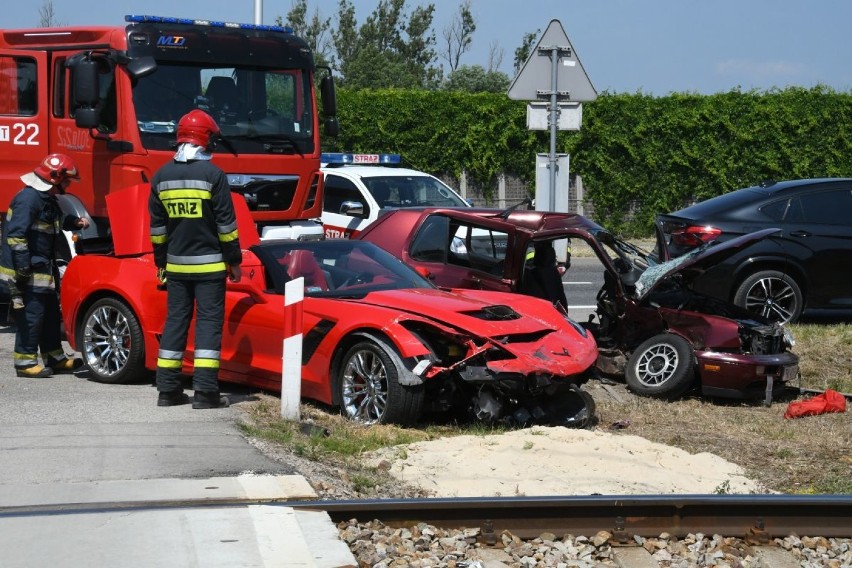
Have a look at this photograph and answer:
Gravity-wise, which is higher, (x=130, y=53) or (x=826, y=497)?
(x=130, y=53)

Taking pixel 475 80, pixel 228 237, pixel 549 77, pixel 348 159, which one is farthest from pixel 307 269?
pixel 475 80

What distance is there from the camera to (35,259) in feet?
32.1

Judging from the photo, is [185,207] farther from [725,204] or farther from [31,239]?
[725,204]

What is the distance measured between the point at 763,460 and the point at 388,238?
4.59 meters

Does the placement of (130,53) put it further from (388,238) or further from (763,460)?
(763,460)

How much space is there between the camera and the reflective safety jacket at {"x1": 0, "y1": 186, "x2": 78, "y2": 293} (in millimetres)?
9711

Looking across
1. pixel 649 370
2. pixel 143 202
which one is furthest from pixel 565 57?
pixel 143 202

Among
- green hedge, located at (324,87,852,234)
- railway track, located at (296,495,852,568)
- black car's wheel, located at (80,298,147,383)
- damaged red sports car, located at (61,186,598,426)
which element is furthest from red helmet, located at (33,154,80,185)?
green hedge, located at (324,87,852,234)

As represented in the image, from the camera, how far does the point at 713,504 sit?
20.0 ft

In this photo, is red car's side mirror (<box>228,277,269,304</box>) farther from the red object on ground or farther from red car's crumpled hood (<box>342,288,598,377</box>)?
the red object on ground

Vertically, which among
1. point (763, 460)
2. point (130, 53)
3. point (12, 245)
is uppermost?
point (130, 53)

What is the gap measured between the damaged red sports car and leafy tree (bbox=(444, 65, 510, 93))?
1800 inches

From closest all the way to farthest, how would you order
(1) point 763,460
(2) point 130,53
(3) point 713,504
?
(3) point 713,504 < (1) point 763,460 < (2) point 130,53

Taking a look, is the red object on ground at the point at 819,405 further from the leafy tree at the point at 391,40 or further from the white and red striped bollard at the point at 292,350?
the leafy tree at the point at 391,40
